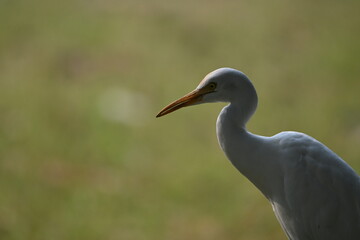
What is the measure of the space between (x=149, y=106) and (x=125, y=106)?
0.17 meters

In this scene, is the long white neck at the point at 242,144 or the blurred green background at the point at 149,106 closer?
the long white neck at the point at 242,144

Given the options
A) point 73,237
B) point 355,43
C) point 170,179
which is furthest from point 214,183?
point 355,43

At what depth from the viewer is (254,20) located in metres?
4.21

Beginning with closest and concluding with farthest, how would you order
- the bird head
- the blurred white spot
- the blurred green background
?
1. the bird head
2. the blurred green background
3. the blurred white spot

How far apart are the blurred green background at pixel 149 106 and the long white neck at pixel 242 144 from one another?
157cm

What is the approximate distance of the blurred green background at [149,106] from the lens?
8.41 feet

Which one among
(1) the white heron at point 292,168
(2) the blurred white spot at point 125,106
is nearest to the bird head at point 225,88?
(1) the white heron at point 292,168

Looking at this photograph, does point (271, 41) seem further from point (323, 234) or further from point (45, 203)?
point (323, 234)

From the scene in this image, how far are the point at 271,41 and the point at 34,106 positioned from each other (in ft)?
6.43

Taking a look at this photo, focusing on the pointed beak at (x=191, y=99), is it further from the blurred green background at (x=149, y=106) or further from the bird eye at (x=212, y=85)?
the blurred green background at (x=149, y=106)

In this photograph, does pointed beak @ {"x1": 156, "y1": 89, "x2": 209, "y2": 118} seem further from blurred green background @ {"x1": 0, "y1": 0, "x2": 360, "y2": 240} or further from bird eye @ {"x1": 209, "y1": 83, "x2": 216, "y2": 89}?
blurred green background @ {"x1": 0, "y1": 0, "x2": 360, "y2": 240}

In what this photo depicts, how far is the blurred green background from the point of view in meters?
2.56

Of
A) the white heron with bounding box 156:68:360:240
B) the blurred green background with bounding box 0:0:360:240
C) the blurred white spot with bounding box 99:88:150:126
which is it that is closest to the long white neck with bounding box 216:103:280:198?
the white heron with bounding box 156:68:360:240

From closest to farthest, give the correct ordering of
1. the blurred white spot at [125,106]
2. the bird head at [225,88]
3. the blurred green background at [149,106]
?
1. the bird head at [225,88]
2. the blurred green background at [149,106]
3. the blurred white spot at [125,106]
